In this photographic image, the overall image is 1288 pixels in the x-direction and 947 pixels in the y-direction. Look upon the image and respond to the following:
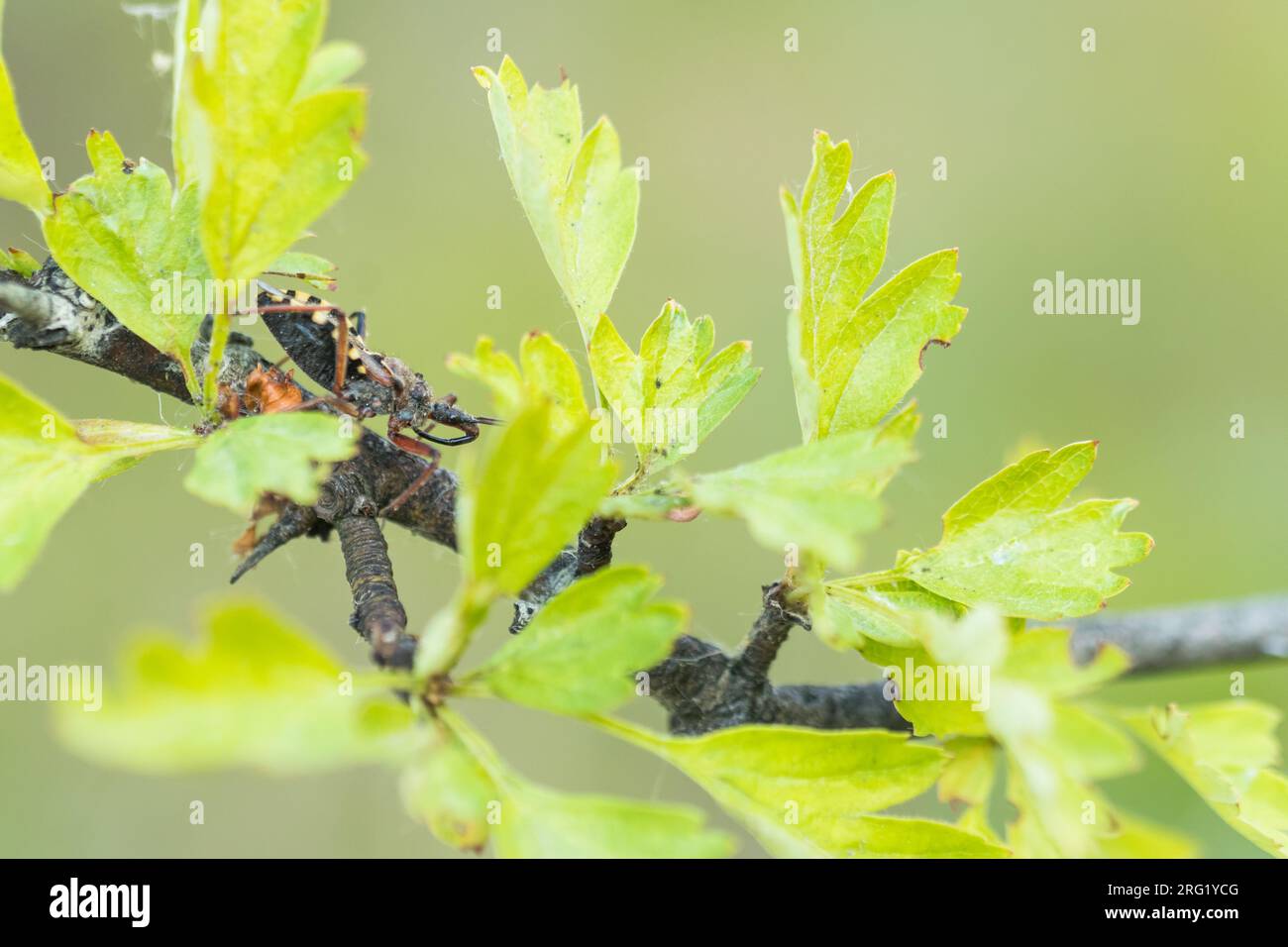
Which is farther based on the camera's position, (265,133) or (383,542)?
(383,542)

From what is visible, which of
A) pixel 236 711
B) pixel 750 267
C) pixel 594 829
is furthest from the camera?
pixel 750 267

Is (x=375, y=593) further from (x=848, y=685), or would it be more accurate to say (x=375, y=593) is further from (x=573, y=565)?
(x=848, y=685)

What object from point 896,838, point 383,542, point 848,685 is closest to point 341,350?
point 383,542

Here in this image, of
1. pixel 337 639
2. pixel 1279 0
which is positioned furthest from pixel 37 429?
pixel 1279 0

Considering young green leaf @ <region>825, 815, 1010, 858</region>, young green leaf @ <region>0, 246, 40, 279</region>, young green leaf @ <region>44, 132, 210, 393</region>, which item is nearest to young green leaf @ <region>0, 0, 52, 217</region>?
young green leaf @ <region>44, 132, 210, 393</region>

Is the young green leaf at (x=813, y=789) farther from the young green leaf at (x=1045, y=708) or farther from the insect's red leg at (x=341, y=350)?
the insect's red leg at (x=341, y=350)

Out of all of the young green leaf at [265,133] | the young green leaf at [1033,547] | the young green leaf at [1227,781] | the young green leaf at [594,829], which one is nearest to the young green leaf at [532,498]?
the young green leaf at [594,829]

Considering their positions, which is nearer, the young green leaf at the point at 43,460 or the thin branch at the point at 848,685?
the young green leaf at the point at 43,460

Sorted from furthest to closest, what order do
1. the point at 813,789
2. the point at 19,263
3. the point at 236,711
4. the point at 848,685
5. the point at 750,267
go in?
1. the point at 750,267
2. the point at 848,685
3. the point at 19,263
4. the point at 813,789
5. the point at 236,711
